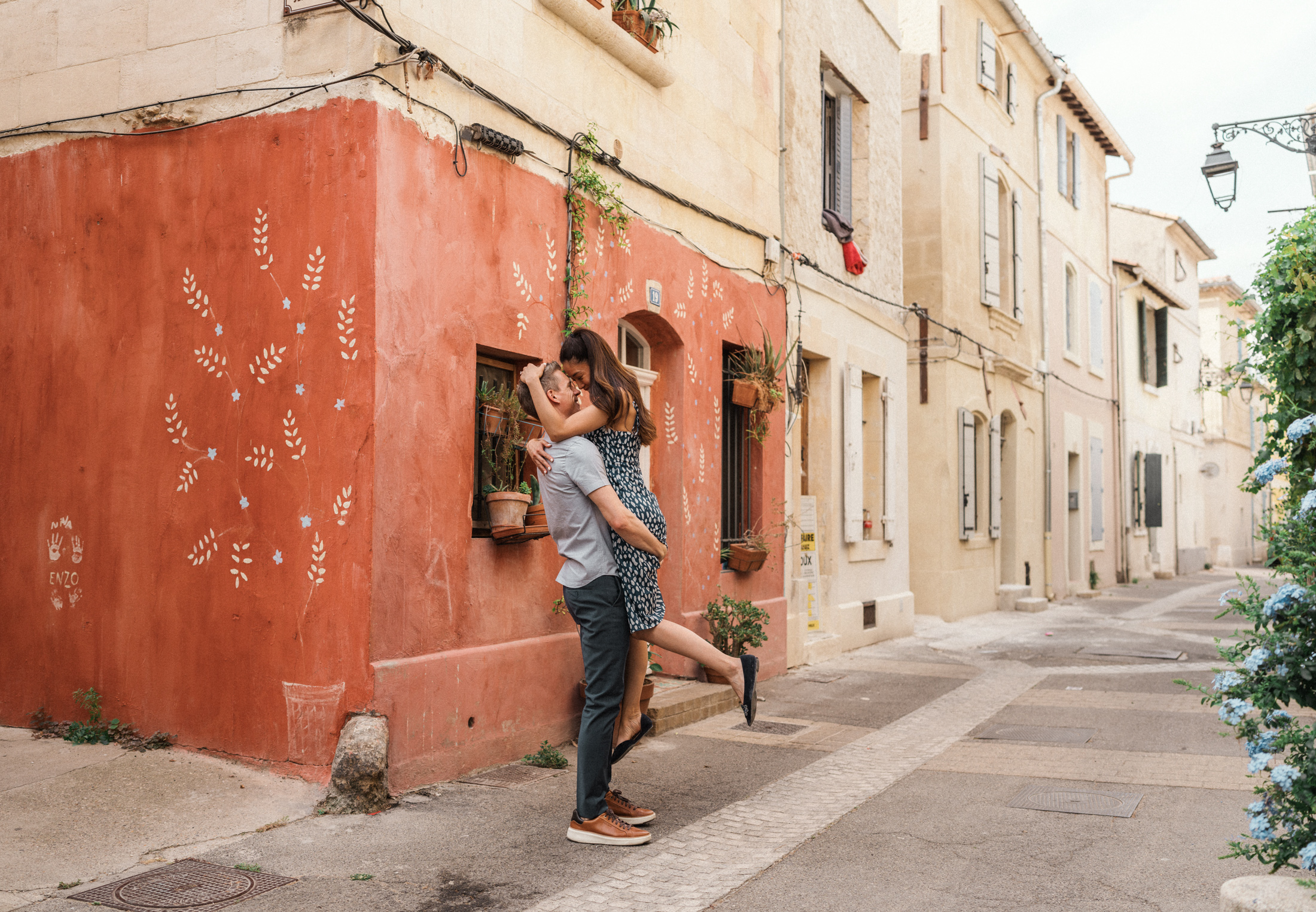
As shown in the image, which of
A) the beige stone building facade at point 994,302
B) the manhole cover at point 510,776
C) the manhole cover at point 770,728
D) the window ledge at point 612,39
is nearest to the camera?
the manhole cover at point 510,776

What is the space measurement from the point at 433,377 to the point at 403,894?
2392 mm

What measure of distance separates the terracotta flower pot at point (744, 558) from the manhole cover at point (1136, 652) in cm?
423

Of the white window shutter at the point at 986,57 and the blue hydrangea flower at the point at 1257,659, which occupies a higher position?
the white window shutter at the point at 986,57

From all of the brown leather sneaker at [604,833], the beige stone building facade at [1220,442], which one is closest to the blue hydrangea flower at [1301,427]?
the brown leather sneaker at [604,833]

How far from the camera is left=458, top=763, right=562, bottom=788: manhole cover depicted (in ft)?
16.8

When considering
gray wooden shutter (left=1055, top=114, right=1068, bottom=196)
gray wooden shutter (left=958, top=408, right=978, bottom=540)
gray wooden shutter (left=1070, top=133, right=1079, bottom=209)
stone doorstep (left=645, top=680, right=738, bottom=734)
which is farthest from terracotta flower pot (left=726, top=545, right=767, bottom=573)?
gray wooden shutter (left=1070, top=133, right=1079, bottom=209)

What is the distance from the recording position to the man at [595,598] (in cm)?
412

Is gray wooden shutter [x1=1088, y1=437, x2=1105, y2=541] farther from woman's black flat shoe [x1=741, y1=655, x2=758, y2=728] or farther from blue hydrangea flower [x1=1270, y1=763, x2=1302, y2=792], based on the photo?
blue hydrangea flower [x1=1270, y1=763, x2=1302, y2=792]

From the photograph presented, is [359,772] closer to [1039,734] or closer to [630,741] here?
[630,741]

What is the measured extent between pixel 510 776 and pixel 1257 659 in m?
3.51

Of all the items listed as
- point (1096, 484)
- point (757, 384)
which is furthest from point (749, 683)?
point (1096, 484)

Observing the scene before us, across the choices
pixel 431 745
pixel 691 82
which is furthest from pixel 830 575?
pixel 431 745

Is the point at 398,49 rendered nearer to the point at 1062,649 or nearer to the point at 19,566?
the point at 19,566

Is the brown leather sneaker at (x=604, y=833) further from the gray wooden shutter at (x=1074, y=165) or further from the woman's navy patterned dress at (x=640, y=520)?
the gray wooden shutter at (x=1074, y=165)
